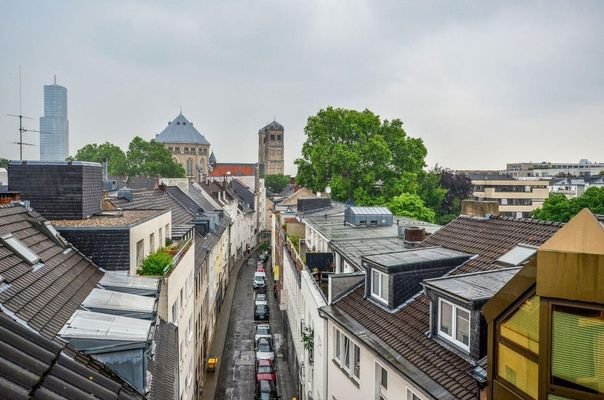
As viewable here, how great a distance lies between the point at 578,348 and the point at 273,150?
162 m

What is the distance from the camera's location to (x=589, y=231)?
16.6 feet

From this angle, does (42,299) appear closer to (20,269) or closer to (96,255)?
(20,269)

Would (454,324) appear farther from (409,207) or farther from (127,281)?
(409,207)

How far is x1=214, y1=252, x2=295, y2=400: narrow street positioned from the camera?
25844 millimetres

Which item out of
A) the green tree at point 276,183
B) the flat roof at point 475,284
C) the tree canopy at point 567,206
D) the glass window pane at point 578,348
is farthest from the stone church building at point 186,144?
the glass window pane at point 578,348

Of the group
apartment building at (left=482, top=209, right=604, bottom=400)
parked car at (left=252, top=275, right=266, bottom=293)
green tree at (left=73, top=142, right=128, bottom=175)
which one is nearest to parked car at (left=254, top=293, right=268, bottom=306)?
parked car at (left=252, top=275, right=266, bottom=293)

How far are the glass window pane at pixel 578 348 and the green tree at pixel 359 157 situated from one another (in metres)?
40.5

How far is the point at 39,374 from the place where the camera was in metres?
5.03

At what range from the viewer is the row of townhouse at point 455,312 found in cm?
516

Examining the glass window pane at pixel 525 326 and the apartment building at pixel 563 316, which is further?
the glass window pane at pixel 525 326

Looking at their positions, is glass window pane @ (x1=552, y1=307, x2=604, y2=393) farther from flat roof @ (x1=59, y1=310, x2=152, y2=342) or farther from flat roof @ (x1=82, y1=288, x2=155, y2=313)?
flat roof @ (x1=82, y1=288, x2=155, y2=313)

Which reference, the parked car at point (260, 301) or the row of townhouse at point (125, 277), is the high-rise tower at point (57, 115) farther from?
the parked car at point (260, 301)

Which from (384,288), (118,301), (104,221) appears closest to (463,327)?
(384,288)

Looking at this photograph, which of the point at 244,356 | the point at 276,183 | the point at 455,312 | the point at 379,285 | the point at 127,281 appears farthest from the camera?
the point at 276,183
